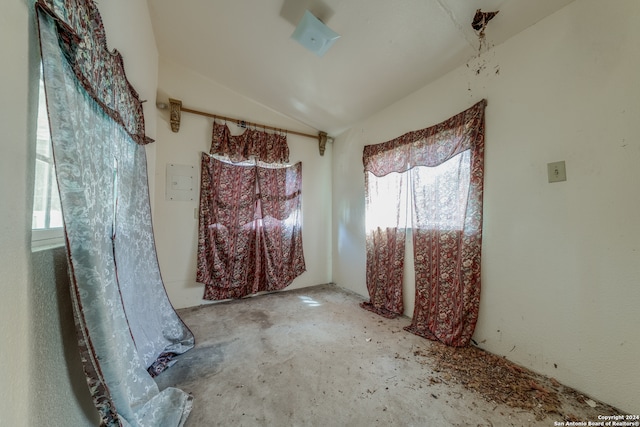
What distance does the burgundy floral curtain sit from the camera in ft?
5.84

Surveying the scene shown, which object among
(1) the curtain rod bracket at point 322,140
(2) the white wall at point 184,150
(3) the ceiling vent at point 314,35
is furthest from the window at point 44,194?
(1) the curtain rod bracket at point 322,140

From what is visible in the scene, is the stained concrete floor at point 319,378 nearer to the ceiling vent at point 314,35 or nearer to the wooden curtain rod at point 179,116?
the wooden curtain rod at point 179,116

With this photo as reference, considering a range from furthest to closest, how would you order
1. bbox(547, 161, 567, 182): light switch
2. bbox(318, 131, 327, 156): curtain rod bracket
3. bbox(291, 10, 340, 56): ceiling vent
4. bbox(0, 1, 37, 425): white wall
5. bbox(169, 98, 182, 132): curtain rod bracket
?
bbox(318, 131, 327, 156): curtain rod bracket → bbox(169, 98, 182, 132): curtain rod bracket → bbox(291, 10, 340, 56): ceiling vent → bbox(547, 161, 567, 182): light switch → bbox(0, 1, 37, 425): white wall

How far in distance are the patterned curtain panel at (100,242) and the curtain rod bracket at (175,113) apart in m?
1.33

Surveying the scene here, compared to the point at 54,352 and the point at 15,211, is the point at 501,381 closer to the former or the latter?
the point at 54,352

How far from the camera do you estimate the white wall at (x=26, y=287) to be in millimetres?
592

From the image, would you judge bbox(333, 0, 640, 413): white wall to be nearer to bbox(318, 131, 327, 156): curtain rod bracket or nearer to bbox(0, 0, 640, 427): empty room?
bbox(0, 0, 640, 427): empty room

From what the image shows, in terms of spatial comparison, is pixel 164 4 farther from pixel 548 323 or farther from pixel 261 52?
pixel 548 323

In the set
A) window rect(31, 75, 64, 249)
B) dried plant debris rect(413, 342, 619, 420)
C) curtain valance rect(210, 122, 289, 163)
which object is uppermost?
curtain valance rect(210, 122, 289, 163)

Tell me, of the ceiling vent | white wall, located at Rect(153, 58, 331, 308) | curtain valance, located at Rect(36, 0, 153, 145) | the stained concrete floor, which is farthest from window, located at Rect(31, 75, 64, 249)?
white wall, located at Rect(153, 58, 331, 308)

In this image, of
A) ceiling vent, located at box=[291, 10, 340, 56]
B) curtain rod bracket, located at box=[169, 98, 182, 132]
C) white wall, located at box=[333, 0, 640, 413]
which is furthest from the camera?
curtain rod bracket, located at box=[169, 98, 182, 132]

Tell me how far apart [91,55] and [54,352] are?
1240 mm

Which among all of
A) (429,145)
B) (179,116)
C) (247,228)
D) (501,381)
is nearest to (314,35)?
(429,145)

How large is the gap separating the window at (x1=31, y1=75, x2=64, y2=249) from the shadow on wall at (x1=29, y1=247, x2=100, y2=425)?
5cm
